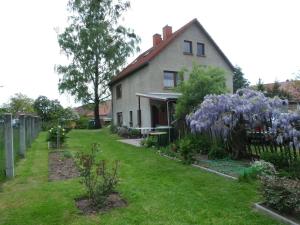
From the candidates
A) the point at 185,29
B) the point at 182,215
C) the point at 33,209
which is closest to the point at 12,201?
the point at 33,209

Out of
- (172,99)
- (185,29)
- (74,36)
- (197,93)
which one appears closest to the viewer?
(197,93)

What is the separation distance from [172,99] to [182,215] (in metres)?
12.8

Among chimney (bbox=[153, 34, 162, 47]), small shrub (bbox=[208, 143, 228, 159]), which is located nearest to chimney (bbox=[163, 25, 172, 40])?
chimney (bbox=[153, 34, 162, 47])

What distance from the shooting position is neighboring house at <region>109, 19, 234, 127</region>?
21.6 m

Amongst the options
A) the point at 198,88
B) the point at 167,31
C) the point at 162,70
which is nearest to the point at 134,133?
the point at 162,70

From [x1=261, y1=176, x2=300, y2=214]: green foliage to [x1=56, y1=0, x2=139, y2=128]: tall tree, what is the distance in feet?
83.3

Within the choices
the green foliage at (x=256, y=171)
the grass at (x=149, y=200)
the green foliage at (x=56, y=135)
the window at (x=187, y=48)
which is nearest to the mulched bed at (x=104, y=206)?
the grass at (x=149, y=200)

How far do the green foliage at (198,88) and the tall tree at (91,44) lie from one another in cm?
1577

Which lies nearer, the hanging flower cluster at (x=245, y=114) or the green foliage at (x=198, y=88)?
the hanging flower cluster at (x=245, y=114)

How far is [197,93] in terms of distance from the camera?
1380cm

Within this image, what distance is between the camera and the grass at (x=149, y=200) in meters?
4.50

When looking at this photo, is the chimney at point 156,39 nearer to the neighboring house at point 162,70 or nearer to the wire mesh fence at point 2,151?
the neighboring house at point 162,70

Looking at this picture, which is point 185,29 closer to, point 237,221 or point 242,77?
point 237,221

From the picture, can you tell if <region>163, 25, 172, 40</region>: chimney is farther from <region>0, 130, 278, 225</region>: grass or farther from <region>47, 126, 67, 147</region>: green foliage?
<region>0, 130, 278, 225</region>: grass
